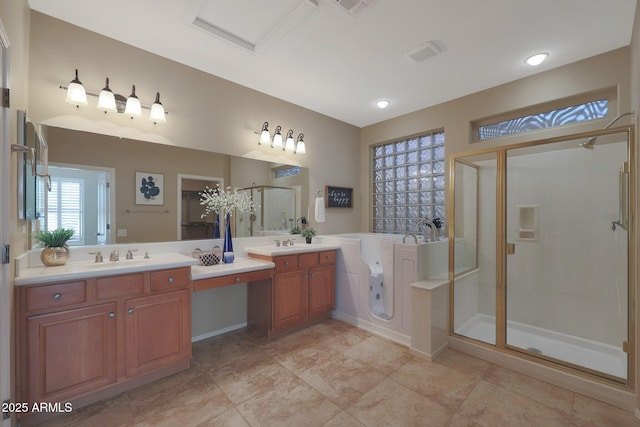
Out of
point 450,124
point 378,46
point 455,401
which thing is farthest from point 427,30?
point 455,401

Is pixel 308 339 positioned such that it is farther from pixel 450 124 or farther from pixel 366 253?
pixel 450 124

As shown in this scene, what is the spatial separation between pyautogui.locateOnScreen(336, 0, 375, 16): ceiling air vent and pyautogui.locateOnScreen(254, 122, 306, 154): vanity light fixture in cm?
154

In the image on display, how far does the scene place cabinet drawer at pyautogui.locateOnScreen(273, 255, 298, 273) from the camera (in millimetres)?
2717

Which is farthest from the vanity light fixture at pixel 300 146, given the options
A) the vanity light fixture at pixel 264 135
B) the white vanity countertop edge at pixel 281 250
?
the white vanity countertop edge at pixel 281 250

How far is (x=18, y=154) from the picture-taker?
1.58 metres

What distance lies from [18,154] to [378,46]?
2.64 metres

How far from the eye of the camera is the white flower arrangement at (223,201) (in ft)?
8.84

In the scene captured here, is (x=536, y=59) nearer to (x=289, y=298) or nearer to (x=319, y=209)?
(x=319, y=209)

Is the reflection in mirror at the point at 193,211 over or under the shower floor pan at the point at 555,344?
over

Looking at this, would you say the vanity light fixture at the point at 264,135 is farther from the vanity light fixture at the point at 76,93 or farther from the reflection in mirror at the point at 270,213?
the vanity light fixture at the point at 76,93

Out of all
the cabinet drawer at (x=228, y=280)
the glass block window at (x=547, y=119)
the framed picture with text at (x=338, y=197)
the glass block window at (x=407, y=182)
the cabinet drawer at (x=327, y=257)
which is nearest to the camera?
the cabinet drawer at (x=228, y=280)

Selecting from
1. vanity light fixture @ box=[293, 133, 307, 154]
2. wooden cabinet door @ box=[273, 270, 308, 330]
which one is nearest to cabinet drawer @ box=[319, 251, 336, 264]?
wooden cabinet door @ box=[273, 270, 308, 330]

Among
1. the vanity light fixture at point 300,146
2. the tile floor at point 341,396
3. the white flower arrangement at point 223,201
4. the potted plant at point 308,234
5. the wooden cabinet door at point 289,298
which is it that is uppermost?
the vanity light fixture at point 300,146

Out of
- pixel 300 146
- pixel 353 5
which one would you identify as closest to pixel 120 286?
pixel 300 146
